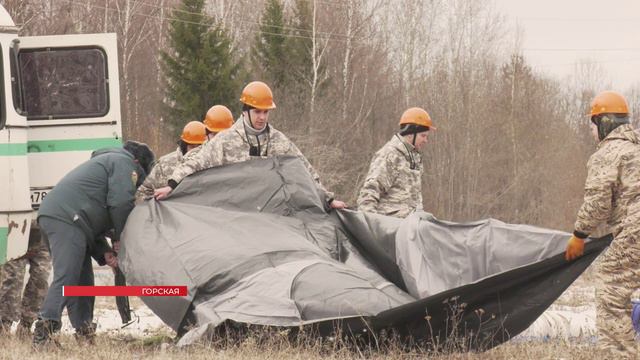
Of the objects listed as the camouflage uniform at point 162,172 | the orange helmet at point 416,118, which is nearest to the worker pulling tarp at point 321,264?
the camouflage uniform at point 162,172

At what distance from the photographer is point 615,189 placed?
25.3ft

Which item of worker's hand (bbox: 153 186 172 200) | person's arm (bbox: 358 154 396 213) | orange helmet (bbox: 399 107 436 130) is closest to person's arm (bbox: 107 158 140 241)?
worker's hand (bbox: 153 186 172 200)

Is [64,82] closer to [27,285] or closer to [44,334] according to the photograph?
[27,285]

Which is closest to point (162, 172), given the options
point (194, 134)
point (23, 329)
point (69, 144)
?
point (194, 134)

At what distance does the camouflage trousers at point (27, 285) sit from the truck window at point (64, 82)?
1294mm

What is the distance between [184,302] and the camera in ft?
25.6

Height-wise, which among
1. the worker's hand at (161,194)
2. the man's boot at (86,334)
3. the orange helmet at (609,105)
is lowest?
the man's boot at (86,334)

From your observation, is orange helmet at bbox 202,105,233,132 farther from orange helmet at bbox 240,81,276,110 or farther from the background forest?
the background forest

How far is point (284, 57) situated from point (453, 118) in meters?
7.30

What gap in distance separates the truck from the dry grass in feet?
5.28

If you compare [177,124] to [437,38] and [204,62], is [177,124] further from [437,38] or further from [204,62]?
[437,38]

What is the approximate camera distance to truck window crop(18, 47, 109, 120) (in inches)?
410

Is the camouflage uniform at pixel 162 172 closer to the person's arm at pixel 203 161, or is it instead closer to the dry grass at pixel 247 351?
the person's arm at pixel 203 161

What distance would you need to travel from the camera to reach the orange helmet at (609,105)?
26.1 ft
